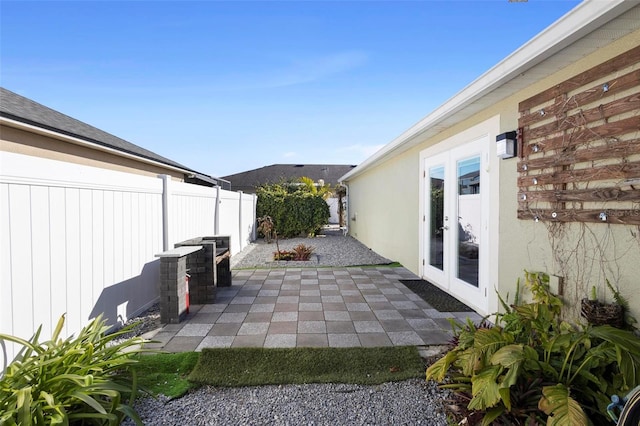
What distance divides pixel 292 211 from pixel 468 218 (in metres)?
9.57

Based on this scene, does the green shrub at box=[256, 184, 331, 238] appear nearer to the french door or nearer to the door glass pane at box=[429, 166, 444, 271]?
the french door

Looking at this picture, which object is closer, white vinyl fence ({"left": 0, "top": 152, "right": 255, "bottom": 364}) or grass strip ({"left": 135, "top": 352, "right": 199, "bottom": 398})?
white vinyl fence ({"left": 0, "top": 152, "right": 255, "bottom": 364})

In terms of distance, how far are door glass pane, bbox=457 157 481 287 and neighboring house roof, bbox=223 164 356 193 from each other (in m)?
18.8

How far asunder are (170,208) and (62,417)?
363 cm

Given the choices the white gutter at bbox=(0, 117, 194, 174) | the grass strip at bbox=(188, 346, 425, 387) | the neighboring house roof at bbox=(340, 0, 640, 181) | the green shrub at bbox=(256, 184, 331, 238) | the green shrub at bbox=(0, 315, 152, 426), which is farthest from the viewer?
the green shrub at bbox=(256, 184, 331, 238)

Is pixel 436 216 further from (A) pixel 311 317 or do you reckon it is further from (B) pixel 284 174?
(B) pixel 284 174

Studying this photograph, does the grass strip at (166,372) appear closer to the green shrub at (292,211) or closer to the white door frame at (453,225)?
the white door frame at (453,225)

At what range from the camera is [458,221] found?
192 inches

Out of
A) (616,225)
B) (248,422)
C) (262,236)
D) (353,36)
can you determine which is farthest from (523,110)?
(262,236)

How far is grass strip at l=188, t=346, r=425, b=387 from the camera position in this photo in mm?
2588

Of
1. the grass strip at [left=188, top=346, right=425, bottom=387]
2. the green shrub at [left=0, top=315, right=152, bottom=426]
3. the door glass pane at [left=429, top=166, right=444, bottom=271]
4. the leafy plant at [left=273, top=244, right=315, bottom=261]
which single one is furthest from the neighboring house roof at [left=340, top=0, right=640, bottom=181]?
the leafy plant at [left=273, top=244, right=315, bottom=261]

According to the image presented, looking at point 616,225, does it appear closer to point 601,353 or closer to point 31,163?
point 601,353

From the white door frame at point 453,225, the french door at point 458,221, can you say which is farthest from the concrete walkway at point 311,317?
the french door at point 458,221

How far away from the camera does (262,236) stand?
14.0 metres
